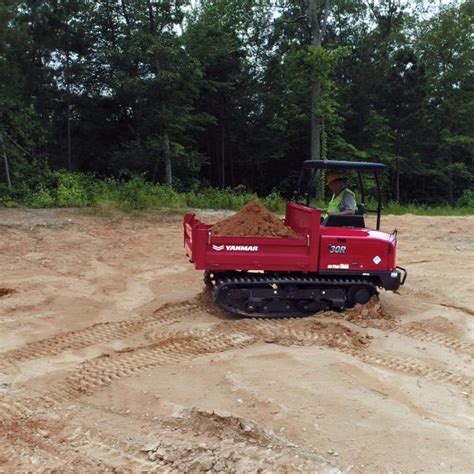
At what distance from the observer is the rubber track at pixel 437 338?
625cm

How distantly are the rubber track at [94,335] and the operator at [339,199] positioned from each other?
7.26ft

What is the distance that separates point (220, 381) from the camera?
495cm

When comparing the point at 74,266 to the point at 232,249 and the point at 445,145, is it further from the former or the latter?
the point at 445,145

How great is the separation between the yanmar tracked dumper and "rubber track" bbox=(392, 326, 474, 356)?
600 mm

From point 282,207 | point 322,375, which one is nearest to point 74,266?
point 322,375

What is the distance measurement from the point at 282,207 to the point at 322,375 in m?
14.0

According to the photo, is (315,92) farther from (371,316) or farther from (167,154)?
(371,316)

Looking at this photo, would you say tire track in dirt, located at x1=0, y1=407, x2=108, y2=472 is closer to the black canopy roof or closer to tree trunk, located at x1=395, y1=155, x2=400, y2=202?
the black canopy roof

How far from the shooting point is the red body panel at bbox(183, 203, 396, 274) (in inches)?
259

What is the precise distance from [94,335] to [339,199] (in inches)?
137

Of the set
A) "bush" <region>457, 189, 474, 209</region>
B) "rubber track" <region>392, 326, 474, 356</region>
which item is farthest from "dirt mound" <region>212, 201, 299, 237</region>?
"bush" <region>457, 189, 474, 209</region>

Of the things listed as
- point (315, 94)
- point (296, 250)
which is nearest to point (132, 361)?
point (296, 250)

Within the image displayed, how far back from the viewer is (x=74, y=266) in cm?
1013

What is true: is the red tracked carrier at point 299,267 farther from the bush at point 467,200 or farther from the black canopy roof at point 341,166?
the bush at point 467,200
